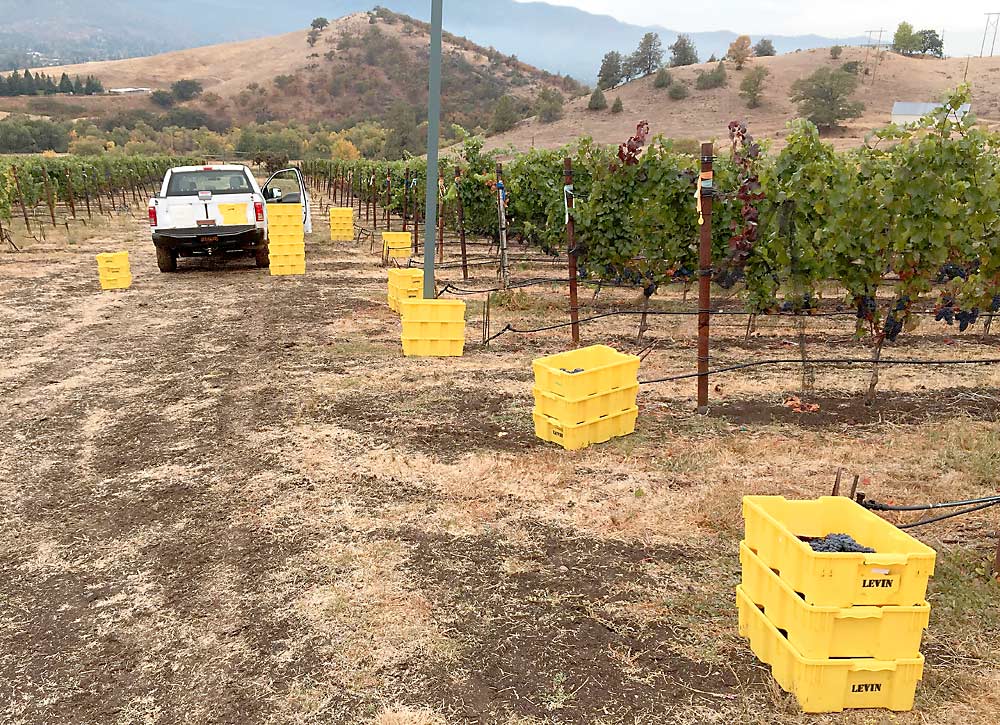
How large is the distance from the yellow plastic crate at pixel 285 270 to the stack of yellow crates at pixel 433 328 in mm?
6596

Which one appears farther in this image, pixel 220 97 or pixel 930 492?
pixel 220 97

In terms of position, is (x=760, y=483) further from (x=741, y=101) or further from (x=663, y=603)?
(x=741, y=101)

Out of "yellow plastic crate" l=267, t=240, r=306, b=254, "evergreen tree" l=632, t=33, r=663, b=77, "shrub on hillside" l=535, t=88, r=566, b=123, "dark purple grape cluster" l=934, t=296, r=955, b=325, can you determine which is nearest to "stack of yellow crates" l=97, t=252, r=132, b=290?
"yellow plastic crate" l=267, t=240, r=306, b=254

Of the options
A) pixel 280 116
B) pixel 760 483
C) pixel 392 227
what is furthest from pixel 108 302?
pixel 280 116

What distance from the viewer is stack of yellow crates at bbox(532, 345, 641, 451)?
20.0 feet

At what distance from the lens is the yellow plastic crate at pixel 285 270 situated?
1453cm

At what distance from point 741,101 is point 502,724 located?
228 ft

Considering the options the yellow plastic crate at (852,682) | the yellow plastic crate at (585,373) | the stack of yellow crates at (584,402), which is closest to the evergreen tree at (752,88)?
the yellow plastic crate at (585,373)

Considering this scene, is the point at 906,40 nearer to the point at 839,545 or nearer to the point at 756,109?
the point at 756,109

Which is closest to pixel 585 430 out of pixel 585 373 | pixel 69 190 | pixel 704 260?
pixel 585 373

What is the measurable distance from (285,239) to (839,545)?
12.8m

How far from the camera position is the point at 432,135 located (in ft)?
30.6

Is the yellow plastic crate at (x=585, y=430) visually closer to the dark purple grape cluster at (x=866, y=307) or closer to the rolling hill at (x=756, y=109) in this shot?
the dark purple grape cluster at (x=866, y=307)

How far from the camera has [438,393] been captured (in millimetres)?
7602
